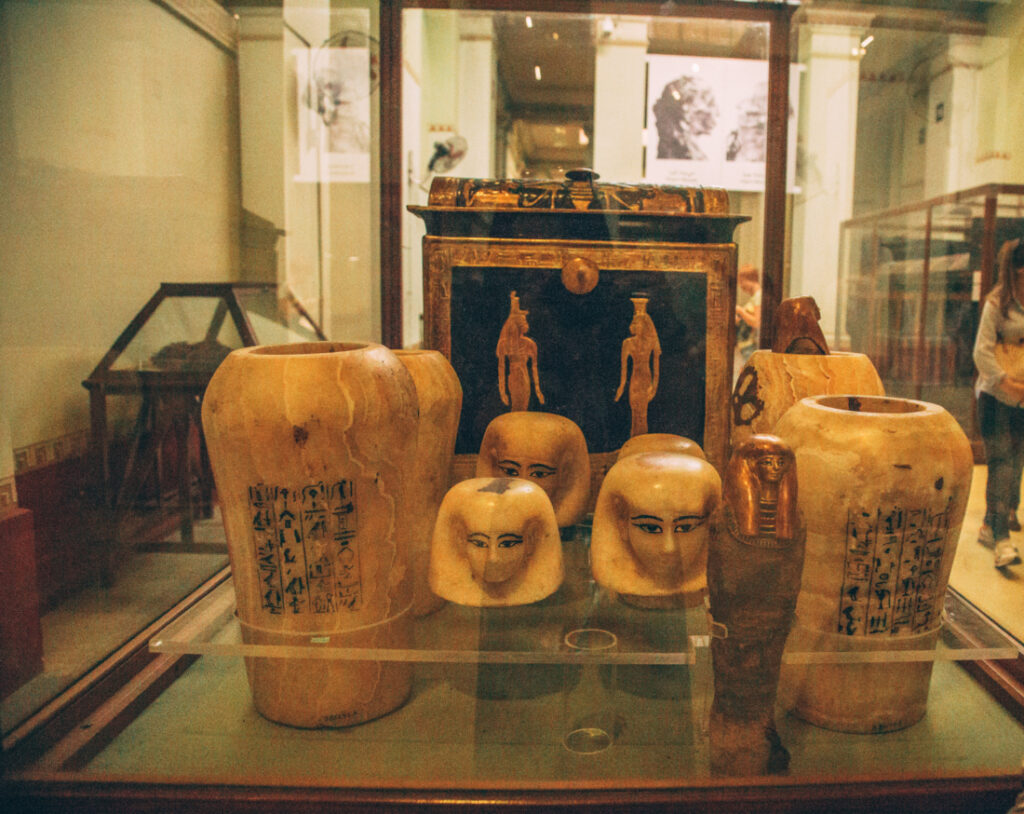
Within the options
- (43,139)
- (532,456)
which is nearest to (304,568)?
(532,456)

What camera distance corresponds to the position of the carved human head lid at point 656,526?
40.6 inches

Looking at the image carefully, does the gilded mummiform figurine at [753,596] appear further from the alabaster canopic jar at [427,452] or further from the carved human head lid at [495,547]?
the alabaster canopic jar at [427,452]

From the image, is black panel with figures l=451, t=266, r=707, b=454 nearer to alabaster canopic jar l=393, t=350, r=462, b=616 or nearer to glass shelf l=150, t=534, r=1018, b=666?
alabaster canopic jar l=393, t=350, r=462, b=616

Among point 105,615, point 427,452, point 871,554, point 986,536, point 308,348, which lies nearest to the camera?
point 871,554

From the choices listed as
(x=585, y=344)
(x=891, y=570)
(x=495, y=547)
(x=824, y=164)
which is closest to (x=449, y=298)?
(x=585, y=344)

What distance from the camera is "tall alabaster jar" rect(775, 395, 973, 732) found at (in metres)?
→ 0.95

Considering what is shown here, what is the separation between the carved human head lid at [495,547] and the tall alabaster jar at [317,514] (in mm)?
63

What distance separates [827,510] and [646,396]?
0.57 metres

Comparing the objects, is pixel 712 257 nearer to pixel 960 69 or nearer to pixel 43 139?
pixel 960 69

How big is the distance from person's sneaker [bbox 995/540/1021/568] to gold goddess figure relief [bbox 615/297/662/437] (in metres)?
0.85

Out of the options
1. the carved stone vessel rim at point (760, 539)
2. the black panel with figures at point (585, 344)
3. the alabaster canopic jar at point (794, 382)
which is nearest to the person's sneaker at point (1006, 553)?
the alabaster canopic jar at point (794, 382)

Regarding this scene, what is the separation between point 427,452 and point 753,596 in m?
0.57

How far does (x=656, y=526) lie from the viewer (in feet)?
3.40

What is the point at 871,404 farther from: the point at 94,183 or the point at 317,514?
the point at 94,183
